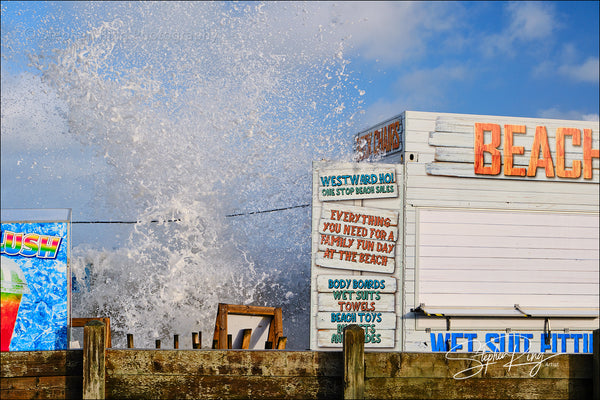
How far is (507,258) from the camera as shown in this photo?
46.3 ft

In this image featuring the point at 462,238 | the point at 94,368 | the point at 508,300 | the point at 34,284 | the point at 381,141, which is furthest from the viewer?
the point at 381,141

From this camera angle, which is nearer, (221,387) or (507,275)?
(221,387)

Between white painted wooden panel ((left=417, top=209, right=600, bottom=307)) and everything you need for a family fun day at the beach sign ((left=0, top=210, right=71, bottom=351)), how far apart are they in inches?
272

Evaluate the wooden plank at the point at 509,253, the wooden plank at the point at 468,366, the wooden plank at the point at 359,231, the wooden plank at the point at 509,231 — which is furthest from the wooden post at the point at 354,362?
the wooden plank at the point at 509,231

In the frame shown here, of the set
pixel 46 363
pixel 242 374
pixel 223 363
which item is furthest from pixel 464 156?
pixel 46 363

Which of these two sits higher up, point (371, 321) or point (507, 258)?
point (507, 258)

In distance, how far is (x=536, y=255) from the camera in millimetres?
14266

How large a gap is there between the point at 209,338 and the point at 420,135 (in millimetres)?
9875

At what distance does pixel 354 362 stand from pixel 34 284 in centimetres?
528

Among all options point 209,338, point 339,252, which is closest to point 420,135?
point 339,252

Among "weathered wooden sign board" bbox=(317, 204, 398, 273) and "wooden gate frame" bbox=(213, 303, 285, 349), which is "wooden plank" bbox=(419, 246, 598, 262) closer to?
"weathered wooden sign board" bbox=(317, 204, 398, 273)

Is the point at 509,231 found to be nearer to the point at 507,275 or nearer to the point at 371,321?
the point at 507,275

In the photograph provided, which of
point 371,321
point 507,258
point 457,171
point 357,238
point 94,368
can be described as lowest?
point 94,368

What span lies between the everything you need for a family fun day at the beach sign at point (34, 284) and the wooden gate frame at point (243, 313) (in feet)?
10.8
